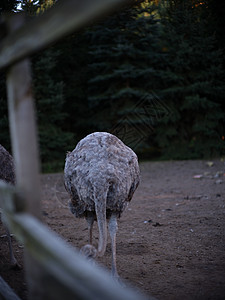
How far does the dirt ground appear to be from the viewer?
3.41 m

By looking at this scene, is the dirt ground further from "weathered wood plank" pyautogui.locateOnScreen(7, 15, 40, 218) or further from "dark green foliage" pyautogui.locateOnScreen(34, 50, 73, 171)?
"dark green foliage" pyautogui.locateOnScreen(34, 50, 73, 171)

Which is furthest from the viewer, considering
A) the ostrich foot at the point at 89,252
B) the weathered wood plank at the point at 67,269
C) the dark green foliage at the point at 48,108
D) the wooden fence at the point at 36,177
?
the dark green foliage at the point at 48,108

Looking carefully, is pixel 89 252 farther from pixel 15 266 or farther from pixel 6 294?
pixel 15 266

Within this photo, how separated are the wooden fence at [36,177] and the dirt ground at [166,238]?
162 centimetres

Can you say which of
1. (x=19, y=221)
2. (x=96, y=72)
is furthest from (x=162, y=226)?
(x=96, y=72)

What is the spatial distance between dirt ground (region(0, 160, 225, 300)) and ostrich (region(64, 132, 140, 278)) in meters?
0.66

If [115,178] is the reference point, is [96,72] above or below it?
above

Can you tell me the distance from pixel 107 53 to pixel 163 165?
6216 mm

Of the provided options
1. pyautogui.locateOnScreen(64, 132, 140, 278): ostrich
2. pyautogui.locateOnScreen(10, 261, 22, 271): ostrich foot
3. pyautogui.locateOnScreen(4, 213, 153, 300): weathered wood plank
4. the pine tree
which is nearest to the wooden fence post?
pyautogui.locateOnScreen(4, 213, 153, 300): weathered wood plank

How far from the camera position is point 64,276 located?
4.57 feet

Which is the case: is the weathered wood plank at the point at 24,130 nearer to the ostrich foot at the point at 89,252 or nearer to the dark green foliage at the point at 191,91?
the ostrich foot at the point at 89,252

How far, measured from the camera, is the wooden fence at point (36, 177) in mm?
1324

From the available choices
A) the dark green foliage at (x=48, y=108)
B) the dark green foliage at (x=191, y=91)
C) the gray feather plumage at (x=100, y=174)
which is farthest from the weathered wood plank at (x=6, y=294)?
the dark green foliage at (x=191, y=91)

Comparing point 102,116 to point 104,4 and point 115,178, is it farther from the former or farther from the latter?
point 104,4
